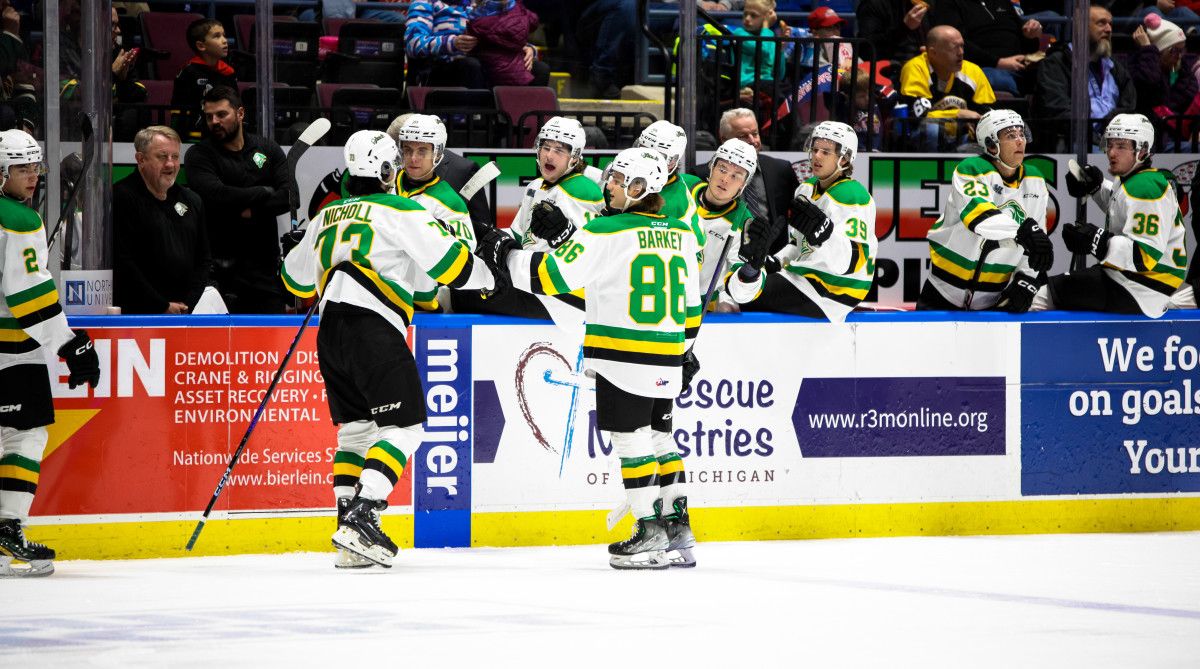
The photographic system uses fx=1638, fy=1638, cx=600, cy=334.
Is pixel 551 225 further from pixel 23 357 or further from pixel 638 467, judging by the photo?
pixel 23 357

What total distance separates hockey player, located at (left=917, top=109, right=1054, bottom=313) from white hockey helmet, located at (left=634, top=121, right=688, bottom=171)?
142cm

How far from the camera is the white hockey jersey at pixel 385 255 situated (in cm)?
592

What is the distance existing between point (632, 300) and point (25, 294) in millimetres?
2123

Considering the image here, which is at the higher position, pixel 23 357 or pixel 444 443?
pixel 23 357

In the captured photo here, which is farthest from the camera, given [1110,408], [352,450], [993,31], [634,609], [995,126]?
[993,31]

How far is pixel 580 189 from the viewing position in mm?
7148

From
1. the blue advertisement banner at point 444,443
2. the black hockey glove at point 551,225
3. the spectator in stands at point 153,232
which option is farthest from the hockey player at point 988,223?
the spectator in stands at point 153,232

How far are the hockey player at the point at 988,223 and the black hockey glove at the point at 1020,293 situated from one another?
0.35ft

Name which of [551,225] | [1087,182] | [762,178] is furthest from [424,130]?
[1087,182]

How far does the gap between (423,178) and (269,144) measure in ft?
2.74

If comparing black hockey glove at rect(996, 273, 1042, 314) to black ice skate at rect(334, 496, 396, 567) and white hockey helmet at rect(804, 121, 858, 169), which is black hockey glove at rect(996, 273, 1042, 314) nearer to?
white hockey helmet at rect(804, 121, 858, 169)

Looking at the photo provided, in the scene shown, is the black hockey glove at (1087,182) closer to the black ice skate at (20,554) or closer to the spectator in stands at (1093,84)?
the spectator in stands at (1093,84)

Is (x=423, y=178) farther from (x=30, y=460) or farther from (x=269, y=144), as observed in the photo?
(x=30, y=460)

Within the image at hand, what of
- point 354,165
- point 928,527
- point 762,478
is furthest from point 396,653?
point 928,527
